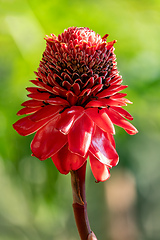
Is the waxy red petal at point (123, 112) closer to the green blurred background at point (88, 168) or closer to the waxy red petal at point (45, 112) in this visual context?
the waxy red petal at point (45, 112)

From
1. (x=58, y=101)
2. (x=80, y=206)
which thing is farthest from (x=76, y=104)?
(x=80, y=206)

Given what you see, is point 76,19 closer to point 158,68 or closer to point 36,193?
point 158,68

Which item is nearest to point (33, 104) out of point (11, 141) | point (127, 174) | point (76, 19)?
point (11, 141)

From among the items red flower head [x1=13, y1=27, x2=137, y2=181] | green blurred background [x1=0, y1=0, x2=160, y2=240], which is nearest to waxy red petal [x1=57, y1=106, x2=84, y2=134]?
red flower head [x1=13, y1=27, x2=137, y2=181]

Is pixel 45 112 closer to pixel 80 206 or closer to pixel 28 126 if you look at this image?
pixel 28 126

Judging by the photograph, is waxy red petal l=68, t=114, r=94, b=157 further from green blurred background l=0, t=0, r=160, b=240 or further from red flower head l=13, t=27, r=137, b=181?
green blurred background l=0, t=0, r=160, b=240

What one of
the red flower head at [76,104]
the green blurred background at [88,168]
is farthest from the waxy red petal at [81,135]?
the green blurred background at [88,168]

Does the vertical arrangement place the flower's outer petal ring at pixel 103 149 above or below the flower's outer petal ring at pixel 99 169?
above
